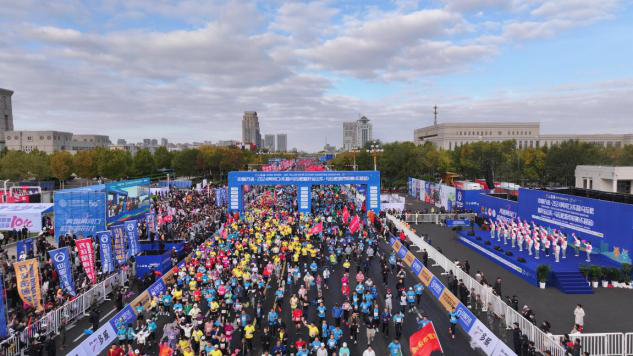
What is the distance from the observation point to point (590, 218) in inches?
860

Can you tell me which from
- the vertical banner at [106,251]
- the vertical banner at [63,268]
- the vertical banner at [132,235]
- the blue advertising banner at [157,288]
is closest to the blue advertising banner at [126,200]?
the vertical banner at [132,235]

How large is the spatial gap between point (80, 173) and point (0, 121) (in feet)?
207

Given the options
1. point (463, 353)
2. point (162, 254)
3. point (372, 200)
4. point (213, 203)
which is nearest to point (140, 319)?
point (162, 254)

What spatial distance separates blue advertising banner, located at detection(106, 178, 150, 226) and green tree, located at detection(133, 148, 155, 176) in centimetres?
4712

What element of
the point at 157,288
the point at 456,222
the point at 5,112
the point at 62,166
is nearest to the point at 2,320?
the point at 157,288

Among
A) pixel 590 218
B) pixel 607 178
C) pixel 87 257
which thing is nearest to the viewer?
pixel 87 257

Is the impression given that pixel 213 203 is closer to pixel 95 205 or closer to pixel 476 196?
pixel 95 205

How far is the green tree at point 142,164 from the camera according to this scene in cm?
7324

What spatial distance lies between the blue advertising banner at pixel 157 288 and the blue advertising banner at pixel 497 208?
986 inches

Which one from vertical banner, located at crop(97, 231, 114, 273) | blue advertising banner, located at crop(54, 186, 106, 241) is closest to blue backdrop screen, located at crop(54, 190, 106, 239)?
blue advertising banner, located at crop(54, 186, 106, 241)

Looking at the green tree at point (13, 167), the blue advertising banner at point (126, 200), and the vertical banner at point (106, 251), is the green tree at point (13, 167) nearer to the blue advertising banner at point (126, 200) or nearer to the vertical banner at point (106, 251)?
the blue advertising banner at point (126, 200)

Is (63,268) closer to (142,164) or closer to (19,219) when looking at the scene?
(19,219)

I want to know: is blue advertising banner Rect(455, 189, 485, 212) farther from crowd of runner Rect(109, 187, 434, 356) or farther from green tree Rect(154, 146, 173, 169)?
green tree Rect(154, 146, 173, 169)

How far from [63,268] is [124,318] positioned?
4.55 metres
